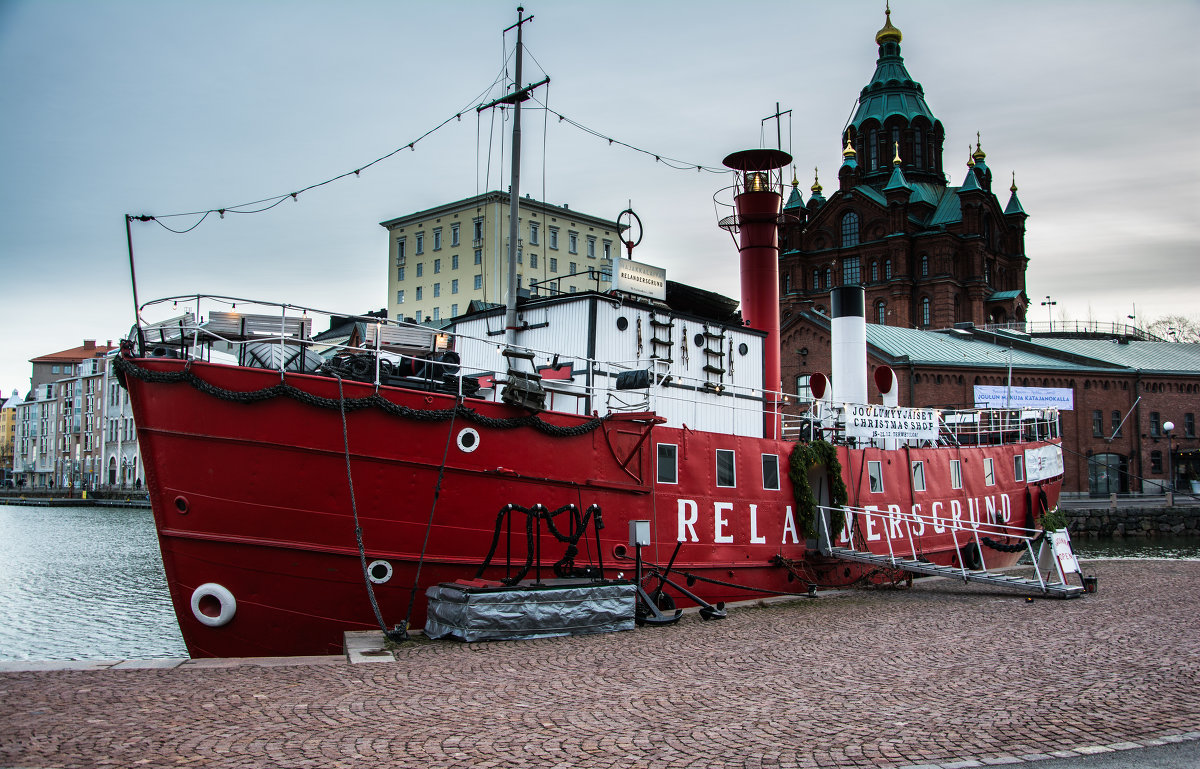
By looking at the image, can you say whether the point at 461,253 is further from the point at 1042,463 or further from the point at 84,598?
the point at 1042,463

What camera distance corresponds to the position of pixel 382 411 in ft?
40.3

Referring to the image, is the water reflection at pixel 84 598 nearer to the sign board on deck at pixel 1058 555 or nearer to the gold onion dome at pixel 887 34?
the sign board on deck at pixel 1058 555

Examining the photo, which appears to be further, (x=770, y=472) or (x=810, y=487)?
(x=810, y=487)

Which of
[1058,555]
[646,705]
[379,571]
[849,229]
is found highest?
[849,229]

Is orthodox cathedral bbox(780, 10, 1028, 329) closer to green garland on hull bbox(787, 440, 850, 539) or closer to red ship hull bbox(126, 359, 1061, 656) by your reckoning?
green garland on hull bbox(787, 440, 850, 539)

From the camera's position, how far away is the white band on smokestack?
25.1 meters

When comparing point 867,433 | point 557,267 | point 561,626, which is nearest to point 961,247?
point 557,267

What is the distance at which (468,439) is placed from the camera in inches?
516

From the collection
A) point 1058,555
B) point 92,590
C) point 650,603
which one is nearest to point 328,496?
point 650,603

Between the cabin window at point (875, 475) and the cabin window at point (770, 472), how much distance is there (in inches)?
152

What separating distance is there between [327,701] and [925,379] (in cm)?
5085

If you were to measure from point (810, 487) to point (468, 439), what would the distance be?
9.28 meters

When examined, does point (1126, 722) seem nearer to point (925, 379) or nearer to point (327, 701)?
point (327, 701)

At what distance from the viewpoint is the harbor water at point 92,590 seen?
2064 cm
